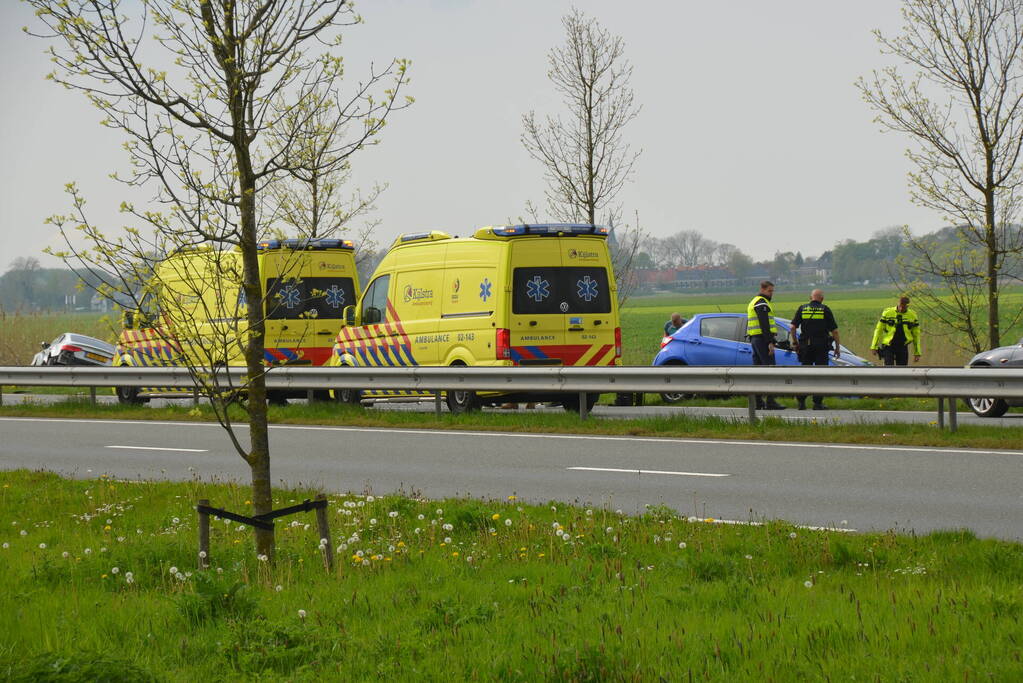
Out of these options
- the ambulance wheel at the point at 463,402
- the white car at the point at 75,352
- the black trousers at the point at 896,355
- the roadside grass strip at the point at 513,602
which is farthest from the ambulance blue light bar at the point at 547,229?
the white car at the point at 75,352

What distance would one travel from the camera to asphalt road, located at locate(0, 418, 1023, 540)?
31.7ft

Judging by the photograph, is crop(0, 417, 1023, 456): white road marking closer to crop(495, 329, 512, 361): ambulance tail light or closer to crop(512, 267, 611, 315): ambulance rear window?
crop(495, 329, 512, 361): ambulance tail light

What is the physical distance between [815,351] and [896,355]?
2681 millimetres

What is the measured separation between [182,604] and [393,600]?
0.99 meters

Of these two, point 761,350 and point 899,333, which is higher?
point 899,333

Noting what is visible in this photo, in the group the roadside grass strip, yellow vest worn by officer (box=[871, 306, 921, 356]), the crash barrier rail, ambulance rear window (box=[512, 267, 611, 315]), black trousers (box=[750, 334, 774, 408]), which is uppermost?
ambulance rear window (box=[512, 267, 611, 315])

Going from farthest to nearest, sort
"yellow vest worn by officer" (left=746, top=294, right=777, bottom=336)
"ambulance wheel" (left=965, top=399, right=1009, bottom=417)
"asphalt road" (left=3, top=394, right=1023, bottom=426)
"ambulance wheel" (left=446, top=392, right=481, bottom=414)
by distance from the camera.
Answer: "yellow vest worn by officer" (left=746, top=294, right=777, bottom=336)
"ambulance wheel" (left=446, top=392, right=481, bottom=414)
"ambulance wheel" (left=965, top=399, right=1009, bottom=417)
"asphalt road" (left=3, top=394, right=1023, bottom=426)

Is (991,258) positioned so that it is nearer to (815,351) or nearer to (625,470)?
(815,351)

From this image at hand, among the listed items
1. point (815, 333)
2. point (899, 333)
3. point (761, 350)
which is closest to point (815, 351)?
point (815, 333)

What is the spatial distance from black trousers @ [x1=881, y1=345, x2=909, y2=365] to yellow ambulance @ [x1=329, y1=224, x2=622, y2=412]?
5.63 metres

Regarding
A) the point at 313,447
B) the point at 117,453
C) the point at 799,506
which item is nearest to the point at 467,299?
the point at 313,447

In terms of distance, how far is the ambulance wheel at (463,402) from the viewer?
741 inches

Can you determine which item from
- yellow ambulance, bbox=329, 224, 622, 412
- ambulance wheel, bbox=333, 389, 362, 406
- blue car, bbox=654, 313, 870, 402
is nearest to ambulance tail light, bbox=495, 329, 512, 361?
yellow ambulance, bbox=329, 224, 622, 412

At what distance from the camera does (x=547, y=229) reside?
1816 centimetres
